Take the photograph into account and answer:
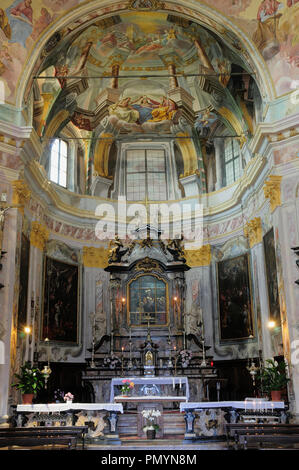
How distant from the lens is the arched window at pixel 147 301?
1970 centimetres

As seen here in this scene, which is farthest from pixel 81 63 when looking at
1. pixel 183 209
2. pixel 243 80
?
pixel 183 209

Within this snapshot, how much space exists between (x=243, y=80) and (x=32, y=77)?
687 cm

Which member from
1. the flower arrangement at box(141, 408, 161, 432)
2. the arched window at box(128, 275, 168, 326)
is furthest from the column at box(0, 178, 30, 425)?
the arched window at box(128, 275, 168, 326)

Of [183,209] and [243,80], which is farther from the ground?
[243,80]

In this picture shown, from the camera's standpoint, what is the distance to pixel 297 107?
565 inches

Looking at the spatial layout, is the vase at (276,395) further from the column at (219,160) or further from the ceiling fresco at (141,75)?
the column at (219,160)

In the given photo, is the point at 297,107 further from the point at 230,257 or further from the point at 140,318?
the point at 140,318

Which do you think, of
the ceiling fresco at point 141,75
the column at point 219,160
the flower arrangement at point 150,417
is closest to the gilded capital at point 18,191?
the ceiling fresco at point 141,75

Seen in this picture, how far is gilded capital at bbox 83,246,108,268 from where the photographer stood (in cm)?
2066

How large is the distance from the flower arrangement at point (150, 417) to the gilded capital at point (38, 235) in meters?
7.40

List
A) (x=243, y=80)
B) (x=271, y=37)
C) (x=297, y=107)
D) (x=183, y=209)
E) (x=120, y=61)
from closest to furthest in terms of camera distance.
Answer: (x=297, y=107) → (x=271, y=37) → (x=243, y=80) → (x=120, y=61) → (x=183, y=209)

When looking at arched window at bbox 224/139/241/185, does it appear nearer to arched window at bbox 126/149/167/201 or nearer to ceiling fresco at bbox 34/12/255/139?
ceiling fresco at bbox 34/12/255/139

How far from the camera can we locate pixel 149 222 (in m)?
21.9

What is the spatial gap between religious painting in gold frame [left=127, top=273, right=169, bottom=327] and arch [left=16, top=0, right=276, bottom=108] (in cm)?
815
